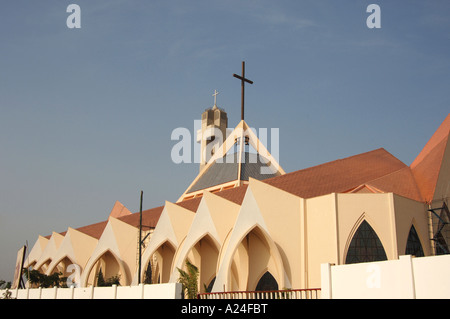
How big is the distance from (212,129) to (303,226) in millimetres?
40252

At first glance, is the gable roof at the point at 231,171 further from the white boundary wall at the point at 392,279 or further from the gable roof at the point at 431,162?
the white boundary wall at the point at 392,279

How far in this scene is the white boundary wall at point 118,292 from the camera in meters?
17.7

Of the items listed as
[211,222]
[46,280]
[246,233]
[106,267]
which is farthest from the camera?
[106,267]

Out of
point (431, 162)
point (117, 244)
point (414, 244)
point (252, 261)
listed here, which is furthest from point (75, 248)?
point (431, 162)

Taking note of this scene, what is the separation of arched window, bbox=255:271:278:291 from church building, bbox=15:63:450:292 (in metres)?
0.05

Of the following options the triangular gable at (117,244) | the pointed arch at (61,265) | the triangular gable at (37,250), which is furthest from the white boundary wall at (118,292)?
the triangular gable at (37,250)

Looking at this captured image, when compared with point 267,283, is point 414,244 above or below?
above

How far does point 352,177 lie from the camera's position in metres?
26.3

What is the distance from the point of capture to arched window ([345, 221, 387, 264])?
2198 centimetres

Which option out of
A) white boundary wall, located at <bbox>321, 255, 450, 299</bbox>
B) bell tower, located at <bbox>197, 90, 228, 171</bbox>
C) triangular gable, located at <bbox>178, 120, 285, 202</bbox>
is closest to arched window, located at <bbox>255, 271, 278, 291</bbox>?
white boundary wall, located at <bbox>321, 255, 450, 299</bbox>

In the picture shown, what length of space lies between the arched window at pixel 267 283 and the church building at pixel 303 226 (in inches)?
1.8

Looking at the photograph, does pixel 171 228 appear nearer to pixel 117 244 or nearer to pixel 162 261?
pixel 162 261

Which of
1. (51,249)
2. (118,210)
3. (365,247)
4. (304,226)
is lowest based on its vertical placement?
(365,247)
